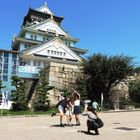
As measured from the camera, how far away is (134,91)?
37.7 meters

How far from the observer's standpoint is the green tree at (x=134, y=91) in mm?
37394

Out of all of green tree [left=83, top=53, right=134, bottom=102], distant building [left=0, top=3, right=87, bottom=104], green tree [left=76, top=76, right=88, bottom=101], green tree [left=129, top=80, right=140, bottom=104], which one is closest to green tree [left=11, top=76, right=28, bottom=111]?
distant building [left=0, top=3, right=87, bottom=104]

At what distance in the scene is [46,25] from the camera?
56.8 metres

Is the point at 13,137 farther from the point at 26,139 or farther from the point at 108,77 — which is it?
the point at 108,77

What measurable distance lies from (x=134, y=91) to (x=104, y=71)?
5.70 meters

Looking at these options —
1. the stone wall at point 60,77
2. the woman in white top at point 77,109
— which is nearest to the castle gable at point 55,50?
the stone wall at point 60,77

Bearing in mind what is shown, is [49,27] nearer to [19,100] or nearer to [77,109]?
[19,100]

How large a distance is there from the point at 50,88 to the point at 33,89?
6.93m

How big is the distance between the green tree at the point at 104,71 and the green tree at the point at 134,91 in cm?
279

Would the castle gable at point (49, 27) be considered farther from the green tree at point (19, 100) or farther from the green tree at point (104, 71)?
the green tree at point (19, 100)

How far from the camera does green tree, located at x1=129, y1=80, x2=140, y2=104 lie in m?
37.4

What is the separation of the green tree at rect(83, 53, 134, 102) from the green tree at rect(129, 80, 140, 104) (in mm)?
2795

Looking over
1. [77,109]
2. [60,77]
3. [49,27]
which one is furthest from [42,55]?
[77,109]

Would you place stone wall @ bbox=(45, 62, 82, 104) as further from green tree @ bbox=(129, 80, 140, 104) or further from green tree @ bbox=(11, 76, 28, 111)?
green tree @ bbox=(129, 80, 140, 104)
